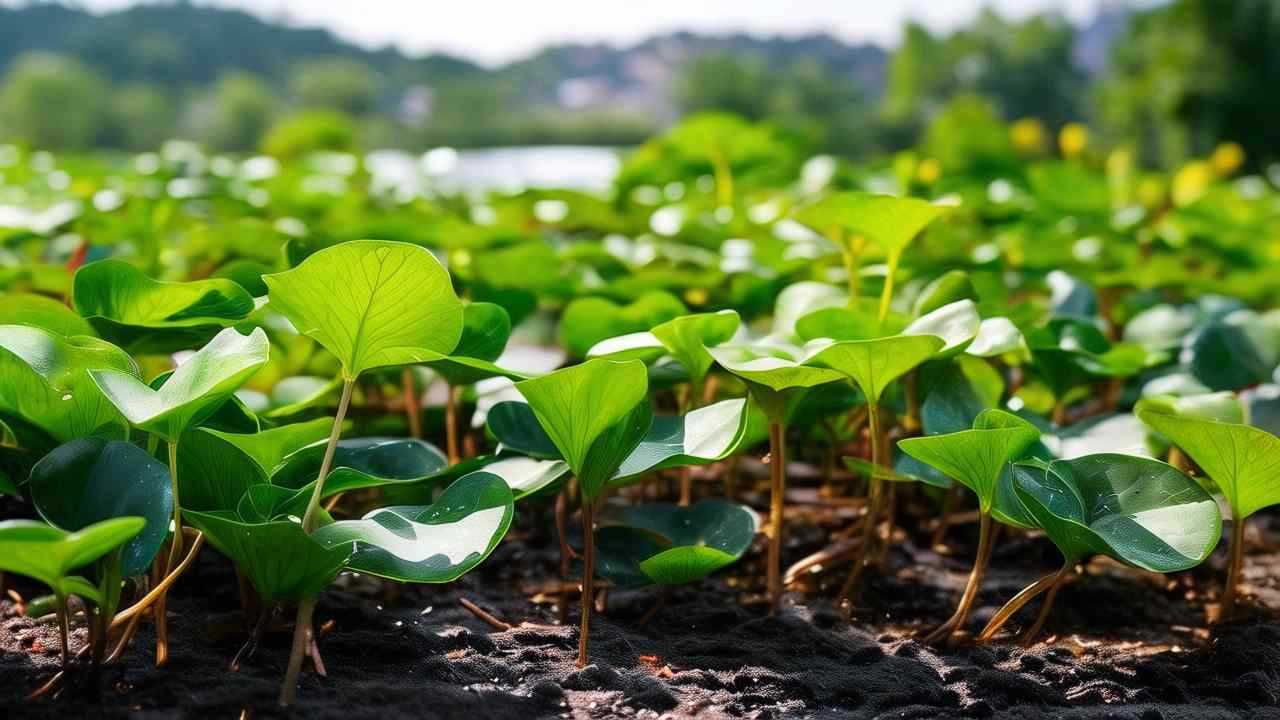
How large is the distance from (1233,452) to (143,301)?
0.78 meters

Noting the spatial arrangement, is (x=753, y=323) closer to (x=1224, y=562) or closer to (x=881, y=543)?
(x=881, y=543)

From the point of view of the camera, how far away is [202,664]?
2.40 feet

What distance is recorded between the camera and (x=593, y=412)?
72 cm

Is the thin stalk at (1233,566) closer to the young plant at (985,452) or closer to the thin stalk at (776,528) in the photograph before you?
the young plant at (985,452)

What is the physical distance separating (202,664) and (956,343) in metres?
0.55

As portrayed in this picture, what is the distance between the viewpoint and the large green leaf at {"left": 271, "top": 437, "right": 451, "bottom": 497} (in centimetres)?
75

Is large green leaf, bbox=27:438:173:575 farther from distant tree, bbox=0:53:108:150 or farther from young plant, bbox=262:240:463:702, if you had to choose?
distant tree, bbox=0:53:108:150

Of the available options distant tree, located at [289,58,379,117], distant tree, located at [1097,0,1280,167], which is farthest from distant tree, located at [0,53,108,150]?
distant tree, located at [1097,0,1280,167]

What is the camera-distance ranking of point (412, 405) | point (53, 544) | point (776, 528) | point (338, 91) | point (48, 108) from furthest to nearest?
point (338, 91) → point (48, 108) → point (412, 405) → point (776, 528) → point (53, 544)

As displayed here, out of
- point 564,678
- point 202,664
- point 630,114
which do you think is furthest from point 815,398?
point 630,114

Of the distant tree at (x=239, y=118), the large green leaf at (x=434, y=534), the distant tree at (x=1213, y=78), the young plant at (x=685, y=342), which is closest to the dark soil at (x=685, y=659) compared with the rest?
the large green leaf at (x=434, y=534)

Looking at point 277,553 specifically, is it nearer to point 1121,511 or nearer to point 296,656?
point 296,656

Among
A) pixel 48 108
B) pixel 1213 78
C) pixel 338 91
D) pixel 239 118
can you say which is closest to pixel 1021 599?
pixel 1213 78

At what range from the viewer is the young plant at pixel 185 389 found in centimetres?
62
